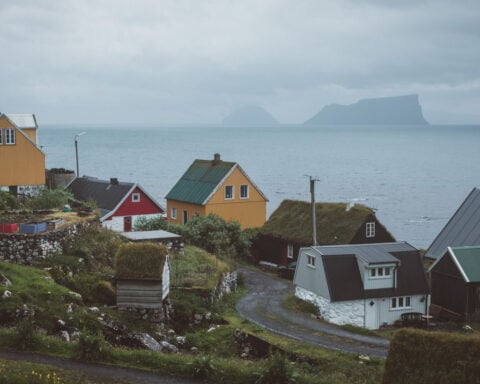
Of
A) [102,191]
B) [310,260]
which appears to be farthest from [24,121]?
[310,260]

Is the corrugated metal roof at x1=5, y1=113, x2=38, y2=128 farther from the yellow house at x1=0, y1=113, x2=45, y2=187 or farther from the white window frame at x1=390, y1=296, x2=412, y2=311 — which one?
the white window frame at x1=390, y1=296, x2=412, y2=311

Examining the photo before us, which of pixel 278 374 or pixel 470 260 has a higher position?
pixel 470 260

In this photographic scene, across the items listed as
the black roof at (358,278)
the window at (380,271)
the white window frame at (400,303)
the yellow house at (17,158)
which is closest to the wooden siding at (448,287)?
the black roof at (358,278)

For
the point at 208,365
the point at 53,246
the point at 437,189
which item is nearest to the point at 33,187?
the point at 53,246

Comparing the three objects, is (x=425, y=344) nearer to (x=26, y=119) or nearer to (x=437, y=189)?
(x=26, y=119)

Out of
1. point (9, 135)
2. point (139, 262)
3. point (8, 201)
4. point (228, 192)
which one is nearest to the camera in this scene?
point (139, 262)

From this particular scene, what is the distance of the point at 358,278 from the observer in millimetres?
37062

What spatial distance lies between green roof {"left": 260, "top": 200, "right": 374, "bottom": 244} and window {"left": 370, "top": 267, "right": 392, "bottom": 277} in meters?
10.4

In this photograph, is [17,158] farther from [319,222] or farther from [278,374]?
[278,374]

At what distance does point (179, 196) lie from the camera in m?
→ 60.0

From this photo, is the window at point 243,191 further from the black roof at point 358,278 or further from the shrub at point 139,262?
the shrub at point 139,262

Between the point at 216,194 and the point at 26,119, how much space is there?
18.8 meters

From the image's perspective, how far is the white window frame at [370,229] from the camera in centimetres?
4888

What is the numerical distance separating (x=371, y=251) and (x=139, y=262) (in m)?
17.2
